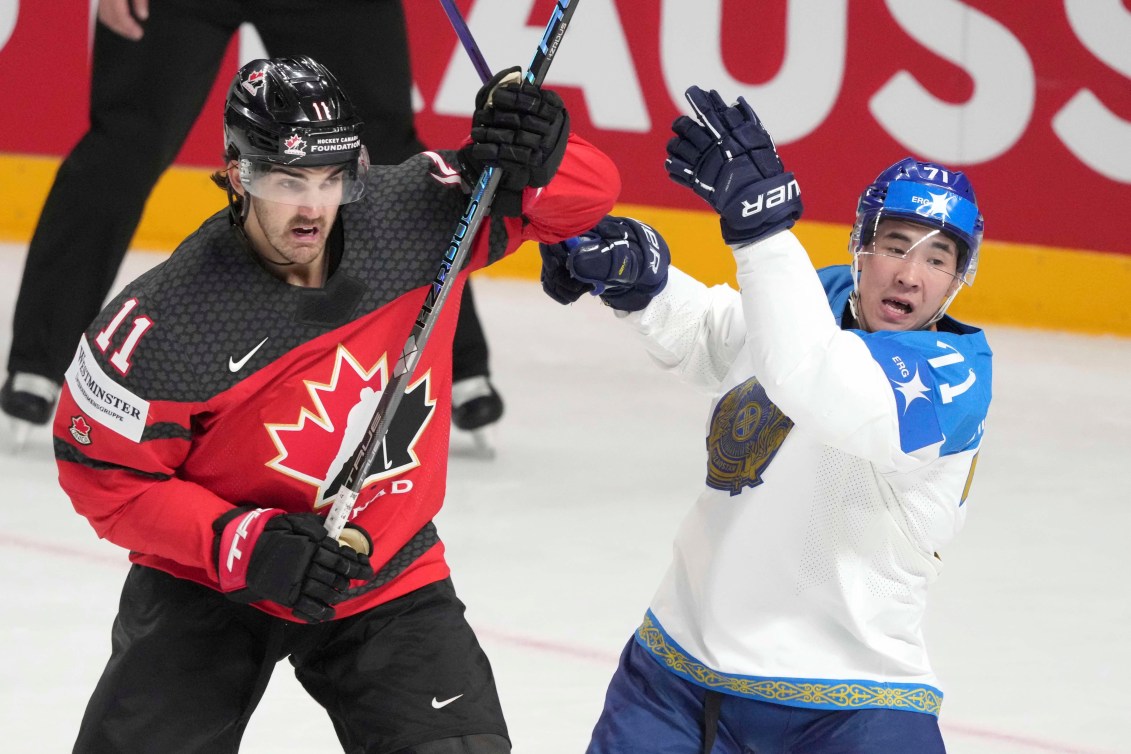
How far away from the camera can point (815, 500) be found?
219cm

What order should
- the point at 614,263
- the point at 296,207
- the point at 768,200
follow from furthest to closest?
the point at 614,263 → the point at 296,207 → the point at 768,200

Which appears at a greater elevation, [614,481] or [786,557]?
[786,557]

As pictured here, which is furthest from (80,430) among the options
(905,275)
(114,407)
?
A: (905,275)

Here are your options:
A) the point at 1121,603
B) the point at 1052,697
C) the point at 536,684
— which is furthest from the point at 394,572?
the point at 1121,603

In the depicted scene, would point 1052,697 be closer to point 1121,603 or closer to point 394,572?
point 1121,603

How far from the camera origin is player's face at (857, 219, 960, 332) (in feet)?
7.18

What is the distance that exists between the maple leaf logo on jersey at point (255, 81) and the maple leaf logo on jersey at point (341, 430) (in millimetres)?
321

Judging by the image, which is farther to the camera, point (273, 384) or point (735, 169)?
point (273, 384)

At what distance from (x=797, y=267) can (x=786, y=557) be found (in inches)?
14.4

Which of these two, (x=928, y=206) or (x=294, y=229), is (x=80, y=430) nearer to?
(x=294, y=229)

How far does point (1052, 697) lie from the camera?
11.0ft

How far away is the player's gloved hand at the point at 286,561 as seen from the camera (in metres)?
2.11

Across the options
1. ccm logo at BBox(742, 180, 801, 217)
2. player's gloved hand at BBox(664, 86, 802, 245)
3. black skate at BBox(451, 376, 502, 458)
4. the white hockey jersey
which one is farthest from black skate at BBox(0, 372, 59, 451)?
ccm logo at BBox(742, 180, 801, 217)

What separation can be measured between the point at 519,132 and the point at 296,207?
277mm
